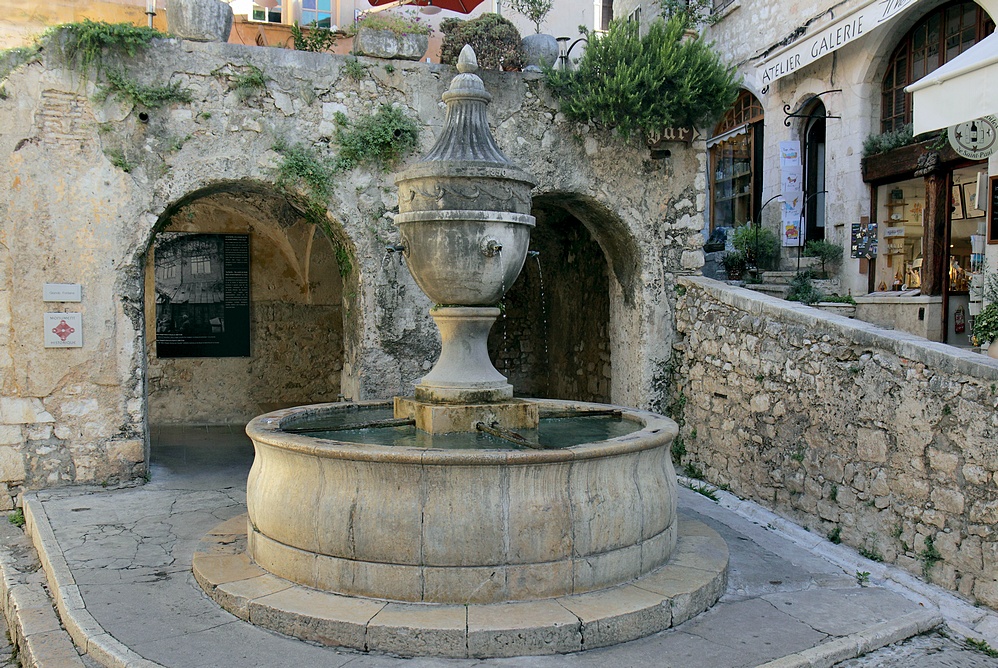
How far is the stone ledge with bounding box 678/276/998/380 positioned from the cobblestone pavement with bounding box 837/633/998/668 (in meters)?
1.37

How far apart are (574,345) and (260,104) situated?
5.15m

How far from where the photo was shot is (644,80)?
7.04m

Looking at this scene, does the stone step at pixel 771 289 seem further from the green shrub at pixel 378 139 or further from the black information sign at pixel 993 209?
the green shrub at pixel 378 139

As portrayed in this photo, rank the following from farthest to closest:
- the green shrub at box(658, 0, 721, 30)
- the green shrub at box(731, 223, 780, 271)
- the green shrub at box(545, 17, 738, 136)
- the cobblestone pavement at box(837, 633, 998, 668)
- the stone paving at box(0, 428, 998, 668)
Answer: the green shrub at box(658, 0, 721, 30)
the green shrub at box(731, 223, 780, 271)
the green shrub at box(545, 17, 738, 136)
the cobblestone pavement at box(837, 633, 998, 668)
the stone paving at box(0, 428, 998, 668)

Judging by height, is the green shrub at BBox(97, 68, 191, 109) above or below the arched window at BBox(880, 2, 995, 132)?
below

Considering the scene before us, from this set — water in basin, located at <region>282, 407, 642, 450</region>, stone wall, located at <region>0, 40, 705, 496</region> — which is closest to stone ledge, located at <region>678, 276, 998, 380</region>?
stone wall, located at <region>0, 40, 705, 496</region>

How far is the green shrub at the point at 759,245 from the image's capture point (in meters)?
10.6

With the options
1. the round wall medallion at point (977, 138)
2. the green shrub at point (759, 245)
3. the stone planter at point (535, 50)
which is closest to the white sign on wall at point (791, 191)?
the green shrub at point (759, 245)

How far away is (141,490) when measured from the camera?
6195 mm

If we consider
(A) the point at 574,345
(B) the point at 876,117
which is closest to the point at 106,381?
(A) the point at 574,345

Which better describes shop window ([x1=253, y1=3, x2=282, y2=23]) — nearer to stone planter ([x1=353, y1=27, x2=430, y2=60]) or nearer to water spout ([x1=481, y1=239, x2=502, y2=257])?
stone planter ([x1=353, y1=27, x2=430, y2=60])

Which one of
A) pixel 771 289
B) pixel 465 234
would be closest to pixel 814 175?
pixel 771 289

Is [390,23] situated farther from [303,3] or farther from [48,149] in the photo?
[303,3]

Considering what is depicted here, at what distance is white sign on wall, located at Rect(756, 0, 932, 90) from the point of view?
10164mm
